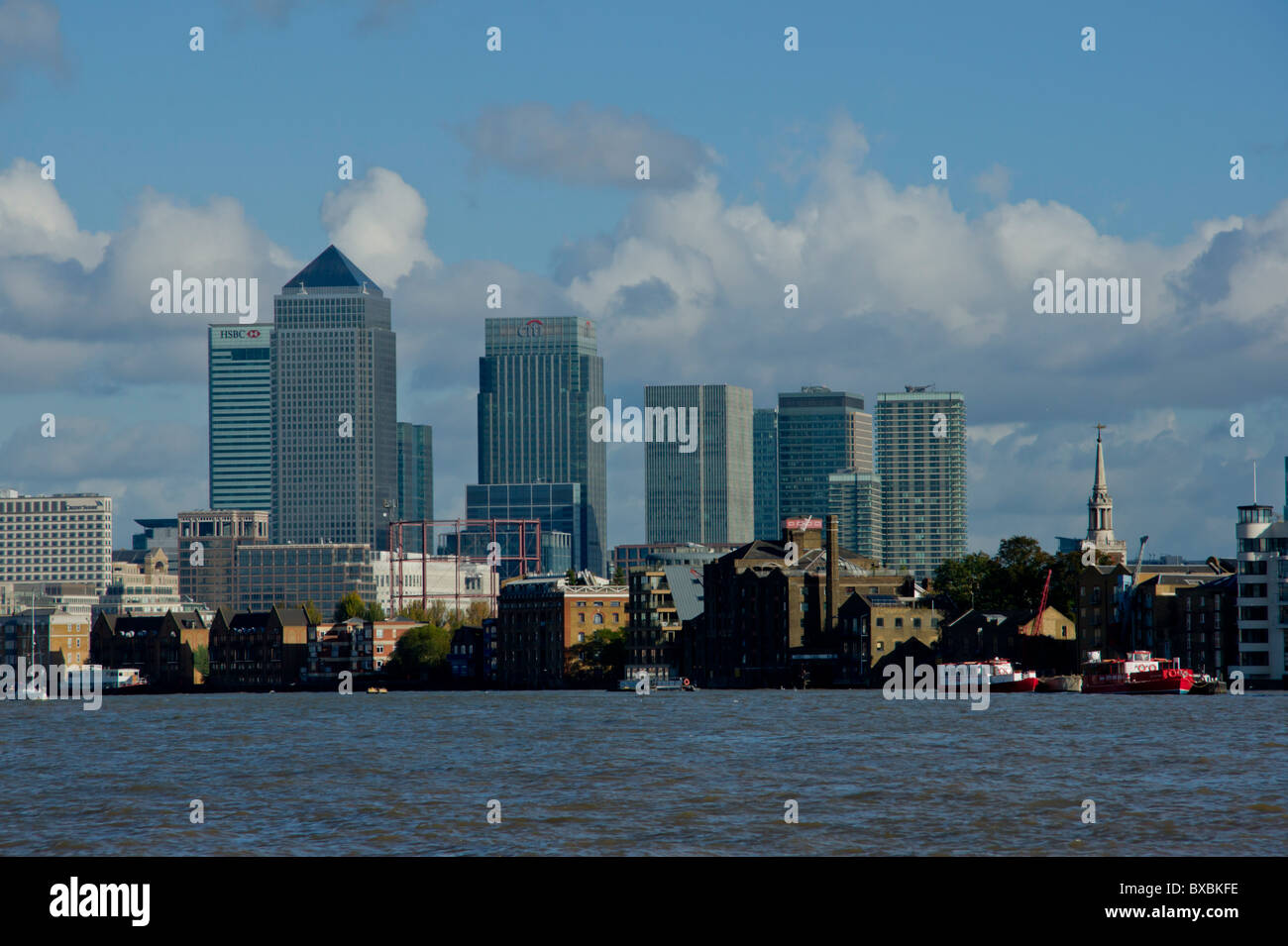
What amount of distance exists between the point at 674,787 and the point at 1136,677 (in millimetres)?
92020

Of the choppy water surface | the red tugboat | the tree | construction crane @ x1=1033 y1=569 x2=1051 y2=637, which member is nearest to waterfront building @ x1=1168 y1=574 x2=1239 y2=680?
the red tugboat

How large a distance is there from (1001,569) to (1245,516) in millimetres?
42272

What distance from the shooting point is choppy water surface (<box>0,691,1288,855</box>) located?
3969cm

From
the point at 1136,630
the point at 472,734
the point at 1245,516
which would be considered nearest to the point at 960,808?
the point at 472,734

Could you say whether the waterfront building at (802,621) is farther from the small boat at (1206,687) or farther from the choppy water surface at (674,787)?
the choppy water surface at (674,787)

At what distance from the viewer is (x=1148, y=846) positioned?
3747 centimetres

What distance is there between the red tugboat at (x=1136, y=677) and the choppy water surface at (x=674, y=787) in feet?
121

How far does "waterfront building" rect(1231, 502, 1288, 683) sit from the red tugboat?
251 inches

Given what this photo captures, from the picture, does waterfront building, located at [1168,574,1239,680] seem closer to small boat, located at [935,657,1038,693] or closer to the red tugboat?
the red tugboat

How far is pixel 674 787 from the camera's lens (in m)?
52.7

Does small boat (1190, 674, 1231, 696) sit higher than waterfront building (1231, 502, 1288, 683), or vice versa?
waterfront building (1231, 502, 1288, 683)

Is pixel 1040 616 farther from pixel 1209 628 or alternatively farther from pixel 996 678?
pixel 996 678
